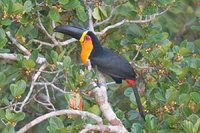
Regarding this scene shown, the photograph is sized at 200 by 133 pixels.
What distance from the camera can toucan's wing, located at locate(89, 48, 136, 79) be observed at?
3.80 metres

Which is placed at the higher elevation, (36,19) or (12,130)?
(36,19)

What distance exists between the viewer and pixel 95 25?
12.4ft

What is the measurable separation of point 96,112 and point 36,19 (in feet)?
2.00

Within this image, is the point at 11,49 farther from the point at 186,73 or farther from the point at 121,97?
the point at 121,97

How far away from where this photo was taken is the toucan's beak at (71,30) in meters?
3.60

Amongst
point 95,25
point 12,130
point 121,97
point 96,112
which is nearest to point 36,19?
point 95,25

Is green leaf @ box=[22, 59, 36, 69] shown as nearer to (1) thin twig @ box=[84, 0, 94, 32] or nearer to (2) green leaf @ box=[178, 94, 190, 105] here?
(1) thin twig @ box=[84, 0, 94, 32]

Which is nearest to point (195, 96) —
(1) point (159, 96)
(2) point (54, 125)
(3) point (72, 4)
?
(1) point (159, 96)

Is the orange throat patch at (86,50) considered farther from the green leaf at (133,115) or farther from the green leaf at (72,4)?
the green leaf at (133,115)

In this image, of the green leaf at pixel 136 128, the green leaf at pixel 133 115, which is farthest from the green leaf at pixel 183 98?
the green leaf at pixel 133 115

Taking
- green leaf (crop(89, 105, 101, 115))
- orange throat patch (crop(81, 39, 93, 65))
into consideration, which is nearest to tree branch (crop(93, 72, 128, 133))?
green leaf (crop(89, 105, 101, 115))

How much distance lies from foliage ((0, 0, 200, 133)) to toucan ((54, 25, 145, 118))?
0.21 ft

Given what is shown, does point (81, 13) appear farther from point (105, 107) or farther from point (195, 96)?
point (195, 96)

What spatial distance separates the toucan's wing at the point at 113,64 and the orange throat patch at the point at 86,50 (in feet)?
0.18
